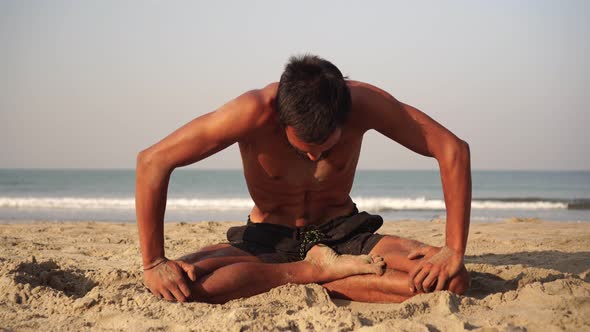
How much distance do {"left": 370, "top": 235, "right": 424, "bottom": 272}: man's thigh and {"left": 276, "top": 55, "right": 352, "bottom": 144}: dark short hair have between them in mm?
898

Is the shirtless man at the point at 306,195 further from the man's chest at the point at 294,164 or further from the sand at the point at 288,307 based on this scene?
the sand at the point at 288,307

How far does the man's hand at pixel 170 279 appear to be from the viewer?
9.99ft

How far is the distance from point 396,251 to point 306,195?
605 mm

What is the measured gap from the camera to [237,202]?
765 inches

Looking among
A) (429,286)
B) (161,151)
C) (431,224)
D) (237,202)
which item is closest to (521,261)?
(429,286)

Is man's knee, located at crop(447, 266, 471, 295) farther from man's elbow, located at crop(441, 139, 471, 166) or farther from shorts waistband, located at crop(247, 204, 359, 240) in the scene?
shorts waistband, located at crop(247, 204, 359, 240)

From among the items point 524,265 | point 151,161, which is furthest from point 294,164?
point 524,265

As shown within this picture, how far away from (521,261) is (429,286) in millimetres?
2064

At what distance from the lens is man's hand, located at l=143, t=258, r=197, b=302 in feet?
9.99

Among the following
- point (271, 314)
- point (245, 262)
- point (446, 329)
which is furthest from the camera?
point (245, 262)

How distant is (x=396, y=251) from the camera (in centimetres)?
333

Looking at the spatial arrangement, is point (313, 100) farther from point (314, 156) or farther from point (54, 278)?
point (54, 278)

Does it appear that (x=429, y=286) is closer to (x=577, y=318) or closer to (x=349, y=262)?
(x=349, y=262)

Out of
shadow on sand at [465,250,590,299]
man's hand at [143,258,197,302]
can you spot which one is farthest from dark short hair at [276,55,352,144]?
shadow on sand at [465,250,590,299]
